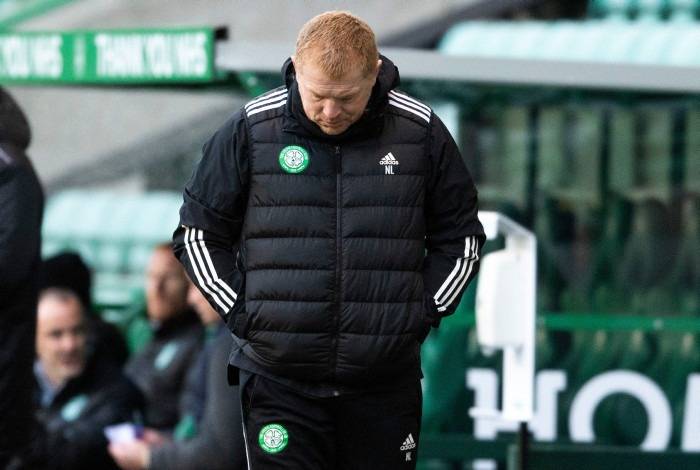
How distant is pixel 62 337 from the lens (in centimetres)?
670

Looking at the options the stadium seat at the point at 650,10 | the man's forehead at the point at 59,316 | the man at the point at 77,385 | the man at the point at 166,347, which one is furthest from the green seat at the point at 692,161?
the man's forehead at the point at 59,316

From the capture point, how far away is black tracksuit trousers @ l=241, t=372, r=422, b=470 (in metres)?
4.14

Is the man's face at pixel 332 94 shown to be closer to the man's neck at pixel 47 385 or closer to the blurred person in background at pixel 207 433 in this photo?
the blurred person in background at pixel 207 433

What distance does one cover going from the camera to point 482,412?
545 centimetres

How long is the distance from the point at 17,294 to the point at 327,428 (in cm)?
134

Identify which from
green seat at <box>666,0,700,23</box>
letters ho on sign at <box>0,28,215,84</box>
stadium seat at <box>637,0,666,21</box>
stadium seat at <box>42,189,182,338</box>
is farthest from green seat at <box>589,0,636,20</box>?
stadium seat at <box>42,189,182,338</box>

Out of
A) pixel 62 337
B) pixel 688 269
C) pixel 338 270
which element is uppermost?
pixel 338 270

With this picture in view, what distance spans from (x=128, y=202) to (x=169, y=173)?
0.81 metres

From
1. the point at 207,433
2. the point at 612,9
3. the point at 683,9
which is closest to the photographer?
the point at 207,433

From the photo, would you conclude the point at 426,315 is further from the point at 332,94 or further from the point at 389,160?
the point at 332,94

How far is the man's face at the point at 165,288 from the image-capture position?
721cm

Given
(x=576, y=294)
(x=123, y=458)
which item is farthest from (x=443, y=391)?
(x=123, y=458)

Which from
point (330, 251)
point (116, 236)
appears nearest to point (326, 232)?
point (330, 251)

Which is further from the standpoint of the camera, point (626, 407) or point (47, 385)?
point (47, 385)
